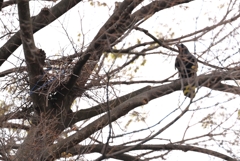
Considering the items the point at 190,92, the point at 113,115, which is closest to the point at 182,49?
the point at 113,115

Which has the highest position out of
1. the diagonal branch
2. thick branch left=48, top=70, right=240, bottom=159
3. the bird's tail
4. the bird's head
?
the diagonal branch

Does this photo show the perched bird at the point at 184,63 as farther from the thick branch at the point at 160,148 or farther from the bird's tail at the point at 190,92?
the thick branch at the point at 160,148

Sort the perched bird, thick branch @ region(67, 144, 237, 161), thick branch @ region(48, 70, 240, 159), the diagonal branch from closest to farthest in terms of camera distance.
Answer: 1. the perched bird
2. thick branch @ region(67, 144, 237, 161)
3. thick branch @ region(48, 70, 240, 159)
4. the diagonal branch

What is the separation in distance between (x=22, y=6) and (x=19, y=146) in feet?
5.24

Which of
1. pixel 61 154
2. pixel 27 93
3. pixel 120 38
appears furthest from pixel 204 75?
pixel 27 93

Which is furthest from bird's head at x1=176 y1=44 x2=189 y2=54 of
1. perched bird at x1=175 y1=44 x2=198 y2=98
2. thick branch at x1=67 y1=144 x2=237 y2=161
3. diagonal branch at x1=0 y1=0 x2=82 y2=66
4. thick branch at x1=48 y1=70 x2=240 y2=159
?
diagonal branch at x1=0 y1=0 x2=82 y2=66

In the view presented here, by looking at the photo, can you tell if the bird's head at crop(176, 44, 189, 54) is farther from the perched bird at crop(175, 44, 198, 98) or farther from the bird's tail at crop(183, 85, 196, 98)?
the bird's tail at crop(183, 85, 196, 98)

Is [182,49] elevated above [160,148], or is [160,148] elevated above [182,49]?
[182,49]

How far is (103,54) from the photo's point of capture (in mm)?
5945

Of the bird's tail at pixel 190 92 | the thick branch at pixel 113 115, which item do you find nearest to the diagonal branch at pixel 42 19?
the thick branch at pixel 113 115

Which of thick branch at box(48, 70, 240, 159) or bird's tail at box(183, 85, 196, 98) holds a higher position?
thick branch at box(48, 70, 240, 159)

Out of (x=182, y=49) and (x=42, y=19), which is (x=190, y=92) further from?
(x=42, y=19)

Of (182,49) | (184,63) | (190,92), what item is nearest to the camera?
(190,92)

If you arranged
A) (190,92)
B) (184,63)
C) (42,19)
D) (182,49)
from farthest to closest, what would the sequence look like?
(42,19) < (182,49) < (184,63) < (190,92)
